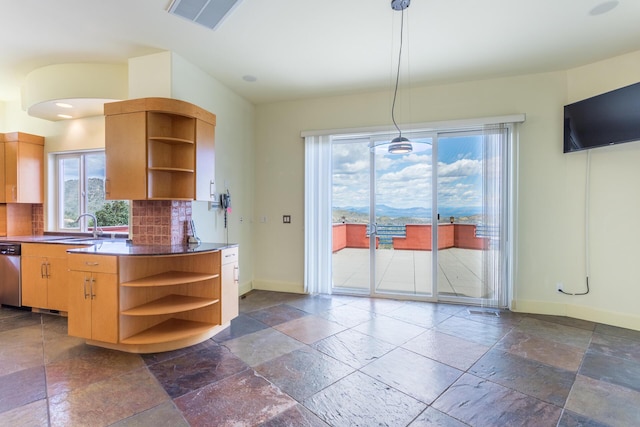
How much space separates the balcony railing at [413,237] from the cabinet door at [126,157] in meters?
2.83

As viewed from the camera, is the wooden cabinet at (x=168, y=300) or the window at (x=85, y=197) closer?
the wooden cabinet at (x=168, y=300)

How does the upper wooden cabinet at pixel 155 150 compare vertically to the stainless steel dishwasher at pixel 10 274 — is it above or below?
above

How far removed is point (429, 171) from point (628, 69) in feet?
7.76

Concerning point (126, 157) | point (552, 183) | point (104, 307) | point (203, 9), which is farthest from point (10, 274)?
point (552, 183)

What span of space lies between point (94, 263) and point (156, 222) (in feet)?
2.48

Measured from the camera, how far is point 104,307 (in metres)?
2.73

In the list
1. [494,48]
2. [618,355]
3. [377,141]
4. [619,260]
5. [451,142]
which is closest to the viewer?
[618,355]

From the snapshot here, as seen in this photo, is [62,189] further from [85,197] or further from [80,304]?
[80,304]

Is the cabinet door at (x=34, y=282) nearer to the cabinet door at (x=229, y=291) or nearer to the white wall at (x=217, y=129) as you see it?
the white wall at (x=217, y=129)

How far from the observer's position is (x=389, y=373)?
8.11 feet

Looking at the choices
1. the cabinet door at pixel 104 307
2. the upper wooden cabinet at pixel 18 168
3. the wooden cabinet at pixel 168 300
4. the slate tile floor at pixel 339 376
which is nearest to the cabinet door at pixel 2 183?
the upper wooden cabinet at pixel 18 168

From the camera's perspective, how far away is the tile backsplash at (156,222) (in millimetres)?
3350

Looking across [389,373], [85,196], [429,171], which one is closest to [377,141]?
[429,171]

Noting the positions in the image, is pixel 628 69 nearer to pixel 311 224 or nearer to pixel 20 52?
pixel 311 224
